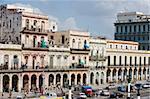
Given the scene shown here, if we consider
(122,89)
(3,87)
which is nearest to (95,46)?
(122,89)

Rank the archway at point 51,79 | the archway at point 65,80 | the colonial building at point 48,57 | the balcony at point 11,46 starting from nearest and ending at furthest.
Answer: the balcony at point 11,46 → the colonial building at point 48,57 → the archway at point 51,79 → the archway at point 65,80

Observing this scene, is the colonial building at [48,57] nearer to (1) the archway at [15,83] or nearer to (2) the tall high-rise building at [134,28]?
(1) the archway at [15,83]

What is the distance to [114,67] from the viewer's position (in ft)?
334

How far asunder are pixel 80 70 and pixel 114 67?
15.5 metres

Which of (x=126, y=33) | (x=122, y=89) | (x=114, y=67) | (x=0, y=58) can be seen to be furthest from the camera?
(x=126, y=33)

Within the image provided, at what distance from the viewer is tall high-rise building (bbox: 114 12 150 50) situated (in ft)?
405

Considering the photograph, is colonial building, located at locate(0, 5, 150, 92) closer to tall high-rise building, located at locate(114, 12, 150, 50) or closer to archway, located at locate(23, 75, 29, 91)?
archway, located at locate(23, 75, 29, 91)

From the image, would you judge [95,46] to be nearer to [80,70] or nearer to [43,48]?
[80,70]

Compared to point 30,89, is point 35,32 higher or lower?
higher

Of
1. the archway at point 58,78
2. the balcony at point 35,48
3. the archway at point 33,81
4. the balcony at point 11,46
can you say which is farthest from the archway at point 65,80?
the balcony at point 11,46

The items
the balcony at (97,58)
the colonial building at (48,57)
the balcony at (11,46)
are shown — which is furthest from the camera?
the balcony at (97,58)

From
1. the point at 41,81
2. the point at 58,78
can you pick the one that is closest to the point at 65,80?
the point at 58,78

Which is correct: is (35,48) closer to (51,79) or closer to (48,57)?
(48,57)

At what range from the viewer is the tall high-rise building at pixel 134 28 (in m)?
123
